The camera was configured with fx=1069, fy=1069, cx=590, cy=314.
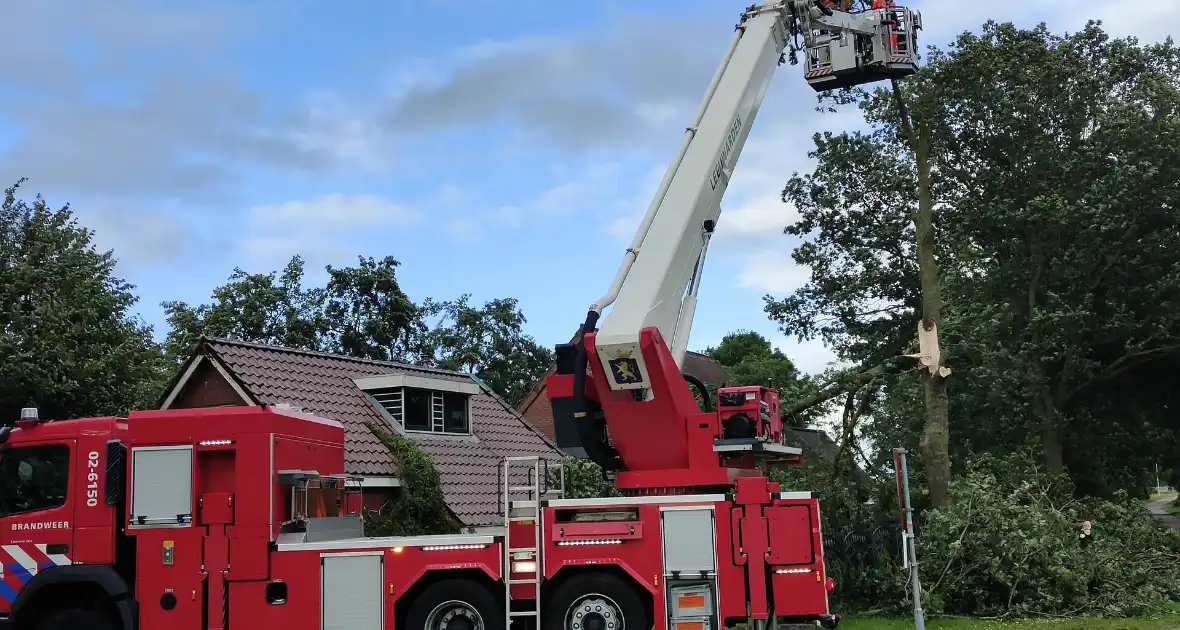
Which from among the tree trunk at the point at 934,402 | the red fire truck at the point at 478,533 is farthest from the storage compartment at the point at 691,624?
the tree trunk at the point at 934,402

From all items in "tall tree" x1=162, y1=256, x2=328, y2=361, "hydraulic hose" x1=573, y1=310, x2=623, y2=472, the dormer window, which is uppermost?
"tall tree" x1=162, y1=256, x2=328, y2=361

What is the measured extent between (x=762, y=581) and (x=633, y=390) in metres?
2.41

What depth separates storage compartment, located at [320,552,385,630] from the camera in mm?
11414

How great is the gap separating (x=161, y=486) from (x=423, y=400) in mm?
12398

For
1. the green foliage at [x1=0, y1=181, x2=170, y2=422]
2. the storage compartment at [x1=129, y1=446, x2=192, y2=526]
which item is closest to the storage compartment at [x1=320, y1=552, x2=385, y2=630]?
the storage compartment at [x1=129, y1=446, x2=192, y2=526]

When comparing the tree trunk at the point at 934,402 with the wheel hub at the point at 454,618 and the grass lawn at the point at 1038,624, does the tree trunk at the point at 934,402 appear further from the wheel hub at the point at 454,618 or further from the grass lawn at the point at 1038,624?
the wheel hub at the point at 454,618

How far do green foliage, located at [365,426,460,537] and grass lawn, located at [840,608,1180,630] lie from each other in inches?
319

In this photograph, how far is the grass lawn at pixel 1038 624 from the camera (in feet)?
50.1

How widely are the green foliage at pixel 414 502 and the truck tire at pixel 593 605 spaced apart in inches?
364

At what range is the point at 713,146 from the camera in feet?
42.5

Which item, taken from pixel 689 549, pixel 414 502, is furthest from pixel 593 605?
pixel 414 502

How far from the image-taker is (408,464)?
21.1 m

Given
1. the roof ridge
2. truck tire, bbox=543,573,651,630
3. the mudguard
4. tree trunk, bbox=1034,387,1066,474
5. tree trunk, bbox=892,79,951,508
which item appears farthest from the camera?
tree trunk, bbox=1034,387,1066,474

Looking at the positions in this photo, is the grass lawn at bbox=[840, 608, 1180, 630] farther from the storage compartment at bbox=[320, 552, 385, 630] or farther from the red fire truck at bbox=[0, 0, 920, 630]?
the storage compartment at bbox=[320, 552, 385, 630]
